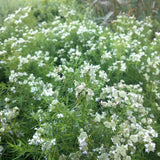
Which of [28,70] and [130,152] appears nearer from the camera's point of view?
[130,152]

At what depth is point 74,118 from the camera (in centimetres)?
162

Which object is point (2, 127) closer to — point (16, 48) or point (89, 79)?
point (89, 79)

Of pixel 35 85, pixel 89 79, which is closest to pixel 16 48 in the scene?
pixel 35 85

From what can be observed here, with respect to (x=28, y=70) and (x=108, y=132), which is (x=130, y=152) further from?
(x=28, y=70)

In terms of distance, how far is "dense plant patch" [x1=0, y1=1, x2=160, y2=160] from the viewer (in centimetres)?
160

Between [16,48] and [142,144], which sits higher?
[16,48]

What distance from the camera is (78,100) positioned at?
5.04 ft

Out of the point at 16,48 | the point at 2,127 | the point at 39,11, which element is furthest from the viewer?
the point at 39,11

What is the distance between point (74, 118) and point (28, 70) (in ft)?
4.61

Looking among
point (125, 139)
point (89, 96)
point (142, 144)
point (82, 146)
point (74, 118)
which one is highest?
point (89, 96)

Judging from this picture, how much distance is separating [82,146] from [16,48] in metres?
2.13

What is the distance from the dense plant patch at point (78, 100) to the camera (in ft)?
5.26

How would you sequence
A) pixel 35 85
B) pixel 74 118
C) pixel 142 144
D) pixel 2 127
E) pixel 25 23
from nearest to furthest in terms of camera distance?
pixel 74 118 < pixel 142 144 < pixel 2 127 < pixel 35 85 < pixel 25 23

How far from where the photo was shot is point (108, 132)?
1.70 metres
